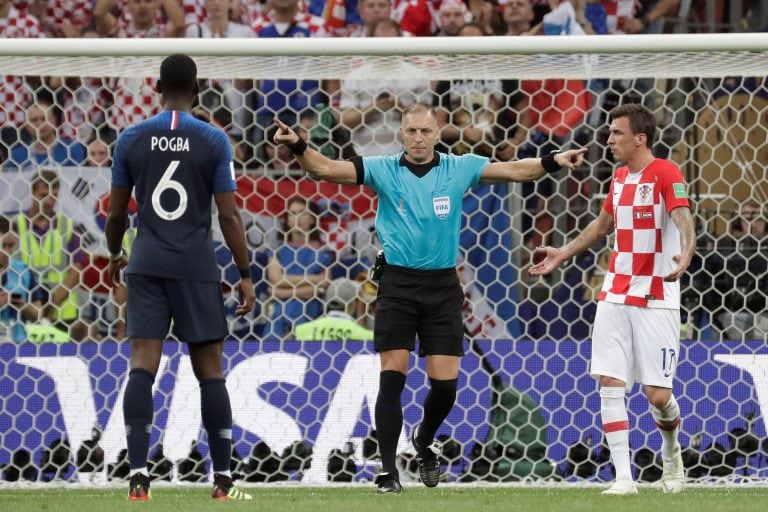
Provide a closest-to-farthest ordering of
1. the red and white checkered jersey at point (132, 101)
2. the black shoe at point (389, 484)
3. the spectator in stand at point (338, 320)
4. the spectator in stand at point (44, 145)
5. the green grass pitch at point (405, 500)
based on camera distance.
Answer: the green grass pitch at point (405, 500), the black shoe at point (389, 484), the spectator in stand at point (338, 320), the spectator in stand at point (44, 145), the red and white checkered jersey at point (132, 101)

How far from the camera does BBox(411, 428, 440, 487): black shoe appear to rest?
20.3ft

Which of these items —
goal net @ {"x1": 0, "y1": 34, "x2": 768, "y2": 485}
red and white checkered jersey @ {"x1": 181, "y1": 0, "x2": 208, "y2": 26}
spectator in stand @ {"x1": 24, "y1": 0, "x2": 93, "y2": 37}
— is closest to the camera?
goal net @ {"x1": 0, "y1": 34, "x2": 768, "y2": 485}

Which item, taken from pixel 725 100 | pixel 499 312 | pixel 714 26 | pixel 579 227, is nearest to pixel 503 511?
pixel 499 312

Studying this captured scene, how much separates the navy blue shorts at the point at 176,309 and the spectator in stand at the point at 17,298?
241 centimetres

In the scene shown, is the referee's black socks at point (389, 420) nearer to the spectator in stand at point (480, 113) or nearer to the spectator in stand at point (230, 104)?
the spectator in stand at point (480, 113)

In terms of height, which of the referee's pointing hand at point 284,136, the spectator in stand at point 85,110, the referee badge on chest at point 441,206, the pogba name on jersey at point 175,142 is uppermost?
the spectator in stand at point 85,110

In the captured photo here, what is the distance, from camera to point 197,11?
10.5 metres

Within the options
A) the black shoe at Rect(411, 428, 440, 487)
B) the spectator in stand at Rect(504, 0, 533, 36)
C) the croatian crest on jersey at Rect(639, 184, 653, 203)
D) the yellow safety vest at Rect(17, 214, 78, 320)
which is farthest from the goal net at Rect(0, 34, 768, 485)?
the spectator in stand at Rect(504, 0, 533, 36)

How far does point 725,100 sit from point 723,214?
1.11 metres

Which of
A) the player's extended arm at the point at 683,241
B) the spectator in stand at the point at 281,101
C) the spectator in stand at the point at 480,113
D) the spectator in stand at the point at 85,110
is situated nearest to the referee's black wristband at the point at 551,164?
the player's extended arm at the point at 683,241

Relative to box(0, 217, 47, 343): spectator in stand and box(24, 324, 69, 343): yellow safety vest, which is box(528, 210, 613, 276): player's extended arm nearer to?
box(24, 324, 69, 343): yellow safety vest

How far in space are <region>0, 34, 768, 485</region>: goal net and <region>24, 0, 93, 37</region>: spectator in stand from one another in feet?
6.35

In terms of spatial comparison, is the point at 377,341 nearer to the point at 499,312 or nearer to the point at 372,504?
the point at 372,504

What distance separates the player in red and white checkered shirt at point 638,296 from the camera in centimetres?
591
